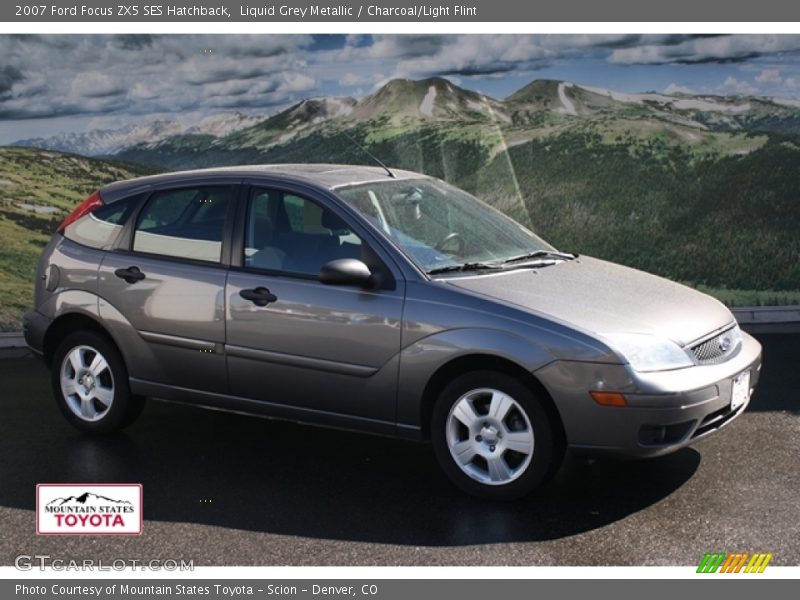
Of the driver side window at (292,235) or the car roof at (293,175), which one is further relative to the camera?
the car roof at (293,175)

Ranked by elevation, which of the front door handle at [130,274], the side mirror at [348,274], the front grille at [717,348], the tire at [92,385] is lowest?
the tire at [92,385]

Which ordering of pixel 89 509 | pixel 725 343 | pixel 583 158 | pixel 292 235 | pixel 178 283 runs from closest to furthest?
pixel 89 509
pixel 725 343
pixel 292 235
pixel 178 283
pixel 583 158

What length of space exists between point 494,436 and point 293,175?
1.93 meters

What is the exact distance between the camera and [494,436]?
5.74 metres

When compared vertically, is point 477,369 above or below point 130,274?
below

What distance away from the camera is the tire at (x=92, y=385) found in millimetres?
7004

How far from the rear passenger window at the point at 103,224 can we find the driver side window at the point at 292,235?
921mm

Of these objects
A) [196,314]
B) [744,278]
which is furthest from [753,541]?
[744,278]

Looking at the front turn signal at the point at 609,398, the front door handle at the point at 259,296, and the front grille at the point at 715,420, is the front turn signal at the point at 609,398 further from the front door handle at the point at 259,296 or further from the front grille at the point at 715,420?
the front door handle at the point at 259,296

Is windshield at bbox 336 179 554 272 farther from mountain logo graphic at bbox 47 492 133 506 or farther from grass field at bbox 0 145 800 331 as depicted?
grass field at bbox 0 145 800 331

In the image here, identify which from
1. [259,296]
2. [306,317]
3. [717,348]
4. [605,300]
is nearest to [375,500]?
[306,317]

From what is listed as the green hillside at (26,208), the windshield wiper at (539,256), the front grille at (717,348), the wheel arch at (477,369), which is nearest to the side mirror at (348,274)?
the wheel arch at (477,369)

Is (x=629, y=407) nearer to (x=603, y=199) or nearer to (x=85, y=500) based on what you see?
(x=85, y=500)
